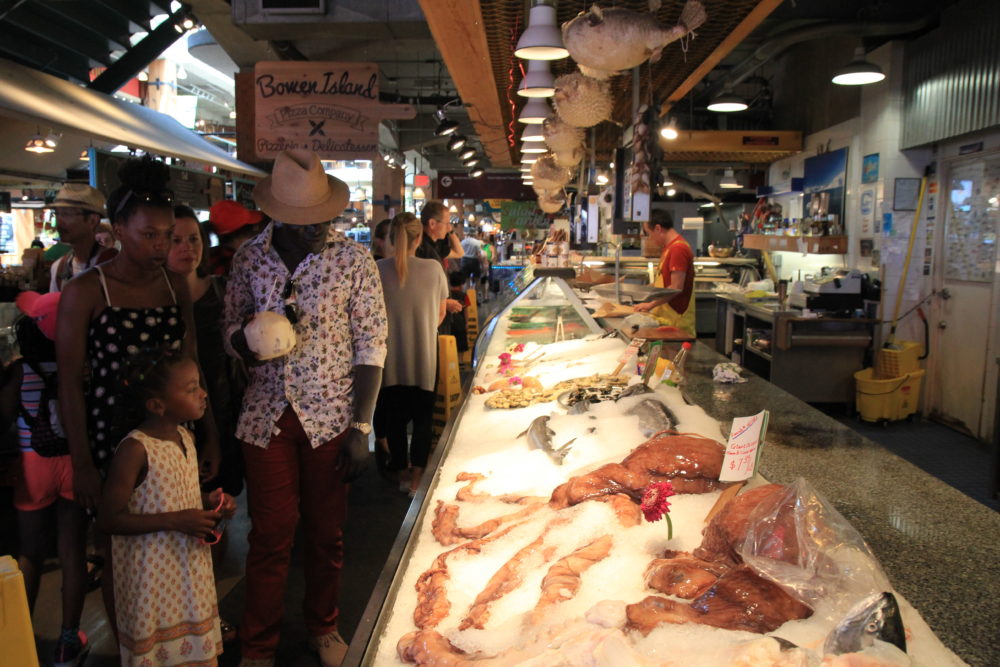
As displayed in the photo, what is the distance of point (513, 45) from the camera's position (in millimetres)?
5137

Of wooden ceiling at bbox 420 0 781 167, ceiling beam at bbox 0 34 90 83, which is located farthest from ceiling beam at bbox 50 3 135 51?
wooden ceiling at bbox 420 0 781 167

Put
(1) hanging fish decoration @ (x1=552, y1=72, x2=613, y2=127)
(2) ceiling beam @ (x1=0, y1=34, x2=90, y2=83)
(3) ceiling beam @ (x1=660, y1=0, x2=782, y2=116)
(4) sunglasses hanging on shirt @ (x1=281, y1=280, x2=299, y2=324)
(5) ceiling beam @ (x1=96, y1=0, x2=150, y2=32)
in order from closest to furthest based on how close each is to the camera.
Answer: (4) sunglasses hanging on shirt @ (x1=281, y1=280, x2=299, y2=324) → (3) ceiling beam @ (x1=660, y1=0, x2=782, y2=116) → (1) hanging fish decoration @ (x1=552, y1=72, x2=613, y2=127) → (2) ceiling beam @ (x1=0, y1=34, x2=90, y2=83) → (5) ceiling beam @ (x1=96, y1=0, x2=150, y2=32)

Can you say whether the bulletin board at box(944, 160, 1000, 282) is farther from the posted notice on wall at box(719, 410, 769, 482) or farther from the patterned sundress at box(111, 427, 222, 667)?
the patterned sundress at box(111, 427, 222, 667)

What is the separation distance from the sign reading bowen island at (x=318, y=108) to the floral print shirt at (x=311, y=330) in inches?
169

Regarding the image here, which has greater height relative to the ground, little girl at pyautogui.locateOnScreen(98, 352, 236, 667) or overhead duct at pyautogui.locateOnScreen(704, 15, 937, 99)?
overhead duct at pyautogui.locateOnScreen(704, 15, 937, 99)

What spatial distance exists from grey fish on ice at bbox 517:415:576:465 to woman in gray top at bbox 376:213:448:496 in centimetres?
222

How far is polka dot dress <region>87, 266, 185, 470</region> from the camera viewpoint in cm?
258

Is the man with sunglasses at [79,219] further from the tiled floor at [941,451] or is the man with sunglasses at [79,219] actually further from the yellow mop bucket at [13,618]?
the tiled floor at [941,451]

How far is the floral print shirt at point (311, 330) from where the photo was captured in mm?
2752

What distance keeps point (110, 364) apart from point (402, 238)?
245 cm

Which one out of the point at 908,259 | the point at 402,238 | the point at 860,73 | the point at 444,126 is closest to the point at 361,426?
the point at 402,238

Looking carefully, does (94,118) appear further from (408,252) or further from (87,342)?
(87,342)

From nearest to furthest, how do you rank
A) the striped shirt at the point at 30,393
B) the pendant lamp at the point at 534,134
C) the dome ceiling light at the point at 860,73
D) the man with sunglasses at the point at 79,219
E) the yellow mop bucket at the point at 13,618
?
the yellow mop bucket at the point at 13,618 < the striped shirt at the point at 30,393 < the man with sunglasses at the point at 79,219 < the dome ceiling light at the point at 860,73 < the pendant lamp at the point at 534,134

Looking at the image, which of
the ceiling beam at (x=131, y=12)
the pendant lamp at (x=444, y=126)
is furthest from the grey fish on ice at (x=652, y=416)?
the ceiling beam at (x=131, y=12)
